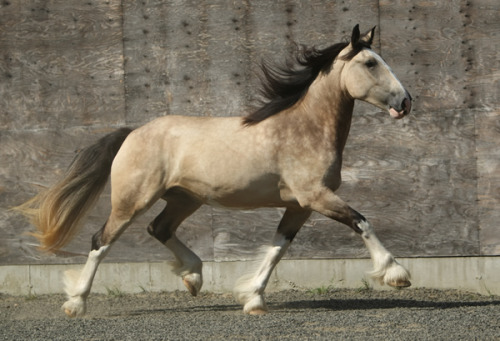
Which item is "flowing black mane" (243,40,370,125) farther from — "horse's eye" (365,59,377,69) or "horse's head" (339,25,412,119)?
"horse's eye" (365,59,377,69)

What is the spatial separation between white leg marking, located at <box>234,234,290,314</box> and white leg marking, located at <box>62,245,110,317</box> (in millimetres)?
1164

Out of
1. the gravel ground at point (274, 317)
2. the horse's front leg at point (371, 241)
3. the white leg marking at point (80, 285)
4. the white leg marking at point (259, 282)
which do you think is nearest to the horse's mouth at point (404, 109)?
the horse's front leg at point (371, 241)

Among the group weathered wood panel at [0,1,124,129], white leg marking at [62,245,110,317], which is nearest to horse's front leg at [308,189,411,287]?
white leg marking at [62,245,110,317]

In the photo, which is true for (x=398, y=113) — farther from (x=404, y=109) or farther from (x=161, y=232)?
(x=161, y=232)

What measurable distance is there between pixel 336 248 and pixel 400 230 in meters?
0.62

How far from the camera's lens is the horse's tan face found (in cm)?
603

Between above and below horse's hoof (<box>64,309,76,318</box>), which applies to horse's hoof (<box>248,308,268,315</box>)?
above

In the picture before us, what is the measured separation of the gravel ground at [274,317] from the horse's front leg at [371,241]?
10.2 inches

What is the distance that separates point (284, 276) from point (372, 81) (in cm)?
241

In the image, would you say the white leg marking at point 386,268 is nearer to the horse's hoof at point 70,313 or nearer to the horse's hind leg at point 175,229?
the horse's hind leg at point 175,229

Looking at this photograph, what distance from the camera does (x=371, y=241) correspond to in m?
5.78

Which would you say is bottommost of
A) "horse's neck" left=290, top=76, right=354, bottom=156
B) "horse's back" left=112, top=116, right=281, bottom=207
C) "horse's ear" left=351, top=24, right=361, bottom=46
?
"horse's back" left=112, top=116, right=281, bottom=207

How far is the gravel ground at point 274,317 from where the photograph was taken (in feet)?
16.1

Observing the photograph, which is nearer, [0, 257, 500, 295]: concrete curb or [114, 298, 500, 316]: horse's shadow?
[114, 298, 500, 316]: horse's shadow
